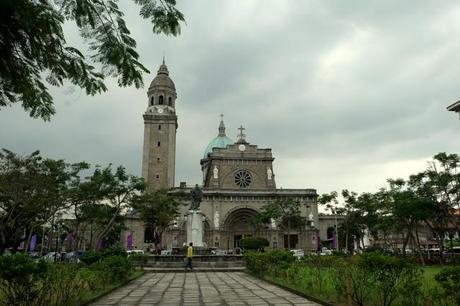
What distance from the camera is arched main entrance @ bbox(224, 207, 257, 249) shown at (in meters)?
57.5

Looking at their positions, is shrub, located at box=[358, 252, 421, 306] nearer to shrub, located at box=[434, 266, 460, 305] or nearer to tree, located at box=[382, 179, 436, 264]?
shrub, located at box=[434, 266, 460, 305]

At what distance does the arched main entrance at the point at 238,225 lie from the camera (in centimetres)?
5753

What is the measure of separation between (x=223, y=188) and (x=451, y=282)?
173 feet

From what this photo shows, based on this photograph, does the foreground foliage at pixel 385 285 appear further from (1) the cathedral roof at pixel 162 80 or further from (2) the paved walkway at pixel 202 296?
(1) the cathedral roof at pixel 162 80

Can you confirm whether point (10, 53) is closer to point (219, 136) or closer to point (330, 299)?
point (330, 299)

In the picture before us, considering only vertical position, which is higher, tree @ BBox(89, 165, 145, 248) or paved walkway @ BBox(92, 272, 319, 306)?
tree @ BBox(89, 165, 145, 248)

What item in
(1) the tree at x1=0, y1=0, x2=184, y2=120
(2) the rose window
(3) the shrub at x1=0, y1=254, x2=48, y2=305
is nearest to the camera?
(1) the tree at x1=0, y1=0, x2=184, y2=120

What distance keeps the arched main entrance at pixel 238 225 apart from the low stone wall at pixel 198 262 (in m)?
31.7

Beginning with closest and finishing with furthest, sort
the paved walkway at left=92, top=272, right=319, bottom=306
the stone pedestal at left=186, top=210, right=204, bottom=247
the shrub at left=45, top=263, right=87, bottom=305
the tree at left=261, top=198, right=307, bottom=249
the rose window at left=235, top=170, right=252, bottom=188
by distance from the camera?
the shrub at left=45, top=263, right=87, bottom=305 < the paved walkway at left=92, top=272, right=319, bottom=306 < the stone pedestal at left=186, top=210, right=204, bottom=247 < the tree at left=261, top=198, right=307, bottom=249 < the rose window at left=235, top=170, right=252, bottom=188

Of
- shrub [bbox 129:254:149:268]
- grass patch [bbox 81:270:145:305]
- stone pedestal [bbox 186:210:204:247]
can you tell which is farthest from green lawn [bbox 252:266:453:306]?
stone pedestal [bbox 186:210:204:247]

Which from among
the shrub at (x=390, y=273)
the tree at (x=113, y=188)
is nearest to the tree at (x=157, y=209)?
the tree at (x=113, y=188)

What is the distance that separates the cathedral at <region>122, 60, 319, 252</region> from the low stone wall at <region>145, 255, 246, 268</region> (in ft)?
96.1

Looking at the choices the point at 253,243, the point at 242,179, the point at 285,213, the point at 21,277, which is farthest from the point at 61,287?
the point at 242,179

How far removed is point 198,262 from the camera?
25.1 meters
